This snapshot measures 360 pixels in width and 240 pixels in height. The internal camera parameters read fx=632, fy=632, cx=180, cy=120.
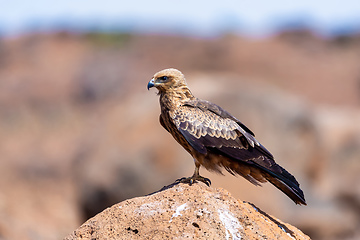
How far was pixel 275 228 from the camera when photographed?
247 inches

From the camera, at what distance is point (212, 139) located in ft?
23.8

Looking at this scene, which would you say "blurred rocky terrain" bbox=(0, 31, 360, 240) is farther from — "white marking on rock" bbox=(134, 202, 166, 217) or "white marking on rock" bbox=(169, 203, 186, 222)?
"white marking on rock" bbox=(169, 203, 186, 222)

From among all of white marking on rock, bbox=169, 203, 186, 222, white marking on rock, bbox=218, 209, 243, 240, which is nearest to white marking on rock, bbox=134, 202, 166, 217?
white marking on rock, bbox=169, 203, 186, 222

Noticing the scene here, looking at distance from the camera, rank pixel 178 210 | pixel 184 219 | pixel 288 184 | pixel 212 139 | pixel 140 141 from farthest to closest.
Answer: pixel 140 141
pixel 212 139
pixel 288 184
pixel 178 210
pixel 184 219

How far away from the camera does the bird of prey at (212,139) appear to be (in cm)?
703

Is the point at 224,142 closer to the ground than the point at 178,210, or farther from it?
farther from it

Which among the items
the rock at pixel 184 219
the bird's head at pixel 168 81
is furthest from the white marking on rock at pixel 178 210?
the bird's head at pixel 168 81

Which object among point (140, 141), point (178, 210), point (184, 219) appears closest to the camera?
point (184, 219)

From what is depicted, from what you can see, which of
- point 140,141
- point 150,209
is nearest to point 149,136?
point 140,141

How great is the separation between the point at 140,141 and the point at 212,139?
349 inches

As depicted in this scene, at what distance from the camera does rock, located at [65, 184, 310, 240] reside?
5789 millimetres

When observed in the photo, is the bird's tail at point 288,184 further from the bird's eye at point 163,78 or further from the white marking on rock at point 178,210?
the bird's eye at point 163,78

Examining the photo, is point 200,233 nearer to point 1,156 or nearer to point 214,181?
point 214,181

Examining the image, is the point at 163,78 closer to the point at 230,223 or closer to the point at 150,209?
the point at 150,209
